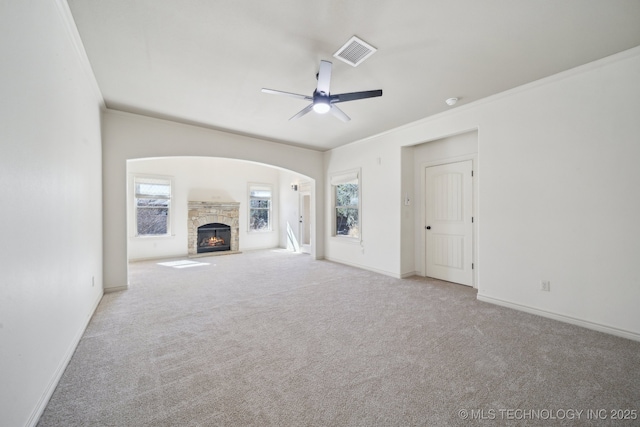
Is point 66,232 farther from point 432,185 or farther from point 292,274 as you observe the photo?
point 432,185

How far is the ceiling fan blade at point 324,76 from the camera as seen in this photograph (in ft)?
8.18

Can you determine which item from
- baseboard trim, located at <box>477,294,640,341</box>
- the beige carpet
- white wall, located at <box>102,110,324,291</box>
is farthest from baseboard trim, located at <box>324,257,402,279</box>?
white wall, located at <box>102,110,324,291</box>

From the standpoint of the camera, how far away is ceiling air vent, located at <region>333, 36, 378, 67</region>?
2344 millimetres

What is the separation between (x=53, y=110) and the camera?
6.24 feet

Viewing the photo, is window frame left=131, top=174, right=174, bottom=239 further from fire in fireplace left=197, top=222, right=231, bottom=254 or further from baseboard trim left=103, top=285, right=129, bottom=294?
baseboard trim left=103, top=285, right=129, bottom=294

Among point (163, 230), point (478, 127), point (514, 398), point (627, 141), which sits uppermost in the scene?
point (478, 127)

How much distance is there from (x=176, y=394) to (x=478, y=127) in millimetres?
4469

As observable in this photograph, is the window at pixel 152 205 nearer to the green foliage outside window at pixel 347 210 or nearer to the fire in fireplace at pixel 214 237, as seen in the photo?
the fire in fireplace at pixel 214 237

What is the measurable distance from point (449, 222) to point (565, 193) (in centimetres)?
166

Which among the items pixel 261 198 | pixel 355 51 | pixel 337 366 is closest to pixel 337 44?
pixel 355 51

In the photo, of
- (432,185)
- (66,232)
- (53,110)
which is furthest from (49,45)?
(432,185)

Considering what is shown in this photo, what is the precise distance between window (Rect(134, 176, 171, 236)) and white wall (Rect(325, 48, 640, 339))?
6.97m

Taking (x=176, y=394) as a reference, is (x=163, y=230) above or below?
above

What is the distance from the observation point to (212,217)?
760cm
